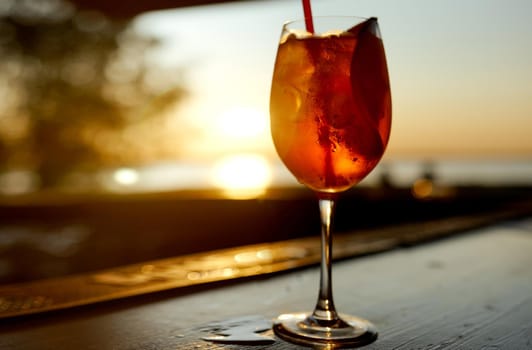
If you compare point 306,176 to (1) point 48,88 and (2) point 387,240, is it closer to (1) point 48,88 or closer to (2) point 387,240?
(2) point 387,240

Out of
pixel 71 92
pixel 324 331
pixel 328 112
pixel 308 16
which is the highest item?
pixel 71 92

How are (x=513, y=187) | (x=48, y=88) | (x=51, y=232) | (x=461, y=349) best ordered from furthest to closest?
(x=48, y=88)
(x=513, y=187)
(x=51, y=232)
(x=461, y=349)

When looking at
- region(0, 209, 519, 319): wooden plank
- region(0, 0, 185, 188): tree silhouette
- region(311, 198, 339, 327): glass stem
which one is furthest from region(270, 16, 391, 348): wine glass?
region(0, 0, 185, 188): tree silhouette

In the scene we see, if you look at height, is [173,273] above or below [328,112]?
below

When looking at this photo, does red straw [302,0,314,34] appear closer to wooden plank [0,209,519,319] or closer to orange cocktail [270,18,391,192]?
orange cocktail [270,18,391,192]

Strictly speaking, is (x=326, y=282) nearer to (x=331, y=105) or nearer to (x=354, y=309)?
(x=354, y=309)

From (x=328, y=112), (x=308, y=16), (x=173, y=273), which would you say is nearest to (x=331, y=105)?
(x=328, y=112)

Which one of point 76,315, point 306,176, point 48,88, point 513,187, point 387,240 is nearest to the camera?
point 76,315

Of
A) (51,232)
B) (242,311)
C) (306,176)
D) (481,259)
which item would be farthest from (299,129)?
(51,232)
